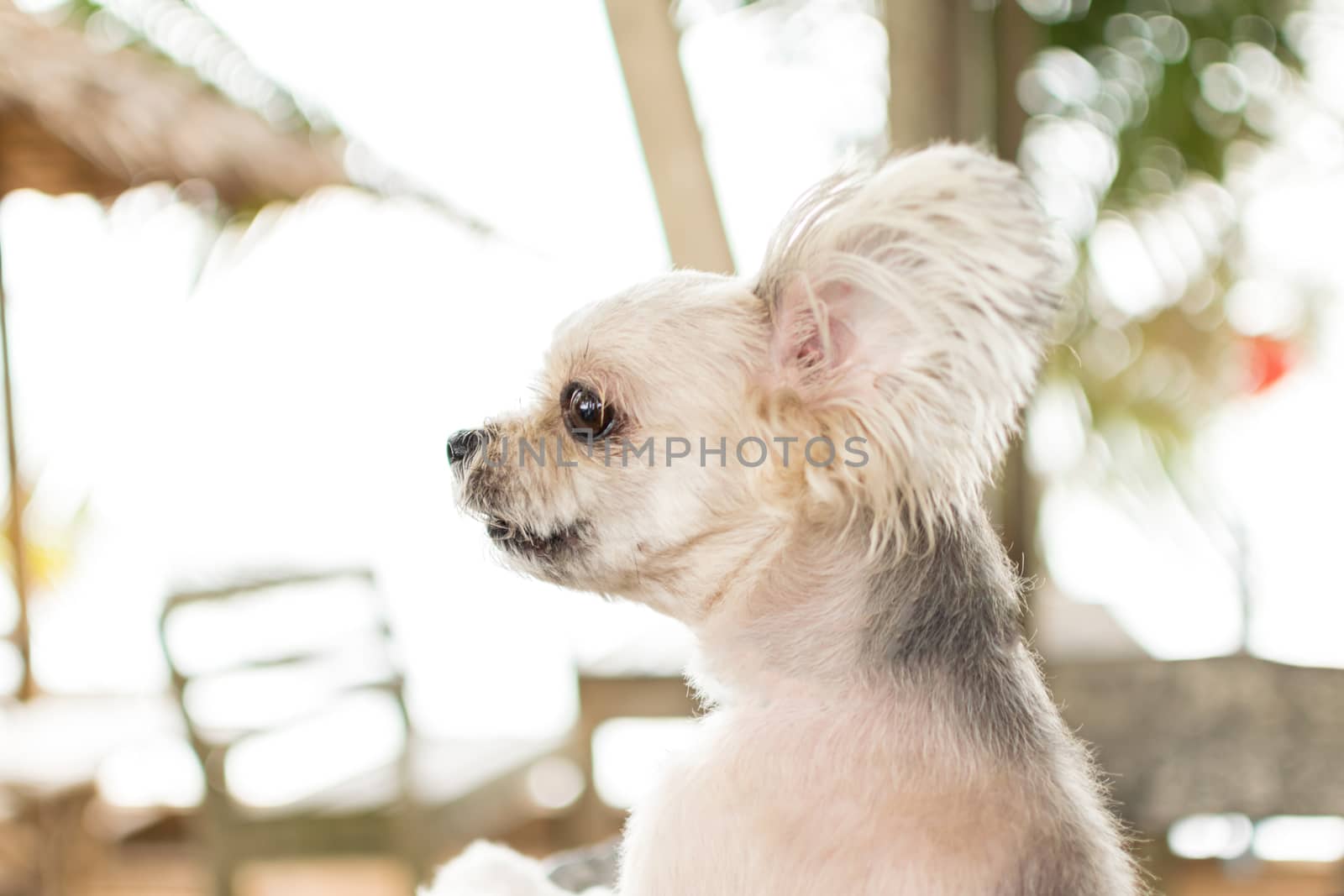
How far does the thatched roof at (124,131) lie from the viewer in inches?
100

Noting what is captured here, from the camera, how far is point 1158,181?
3.39 metres

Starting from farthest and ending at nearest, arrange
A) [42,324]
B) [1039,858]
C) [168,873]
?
[42,324] → [168,873] → [1039,858]

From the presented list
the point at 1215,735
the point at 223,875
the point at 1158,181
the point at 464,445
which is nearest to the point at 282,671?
the point at 223,875

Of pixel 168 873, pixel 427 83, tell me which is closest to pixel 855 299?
pixel 427 83

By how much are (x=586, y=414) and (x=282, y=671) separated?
6.12 feet

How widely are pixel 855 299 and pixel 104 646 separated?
181 inches

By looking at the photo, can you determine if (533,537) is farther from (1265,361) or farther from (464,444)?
(1265,361)

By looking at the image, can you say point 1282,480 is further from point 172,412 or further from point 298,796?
point 172,412

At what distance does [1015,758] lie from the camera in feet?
2.47

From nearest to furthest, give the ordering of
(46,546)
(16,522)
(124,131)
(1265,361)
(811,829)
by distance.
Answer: (811,829) < (124,131) < (1265,361) < (16,522) < (46,546)

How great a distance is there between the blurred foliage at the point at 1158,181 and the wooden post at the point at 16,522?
3.64 meters

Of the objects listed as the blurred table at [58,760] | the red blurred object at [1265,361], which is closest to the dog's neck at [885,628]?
the blurred table at [58,760]

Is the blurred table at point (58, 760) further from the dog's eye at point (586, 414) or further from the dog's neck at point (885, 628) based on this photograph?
the dog's neck at point (885, 628)

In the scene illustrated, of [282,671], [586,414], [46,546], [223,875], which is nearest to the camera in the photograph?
[586,414]
